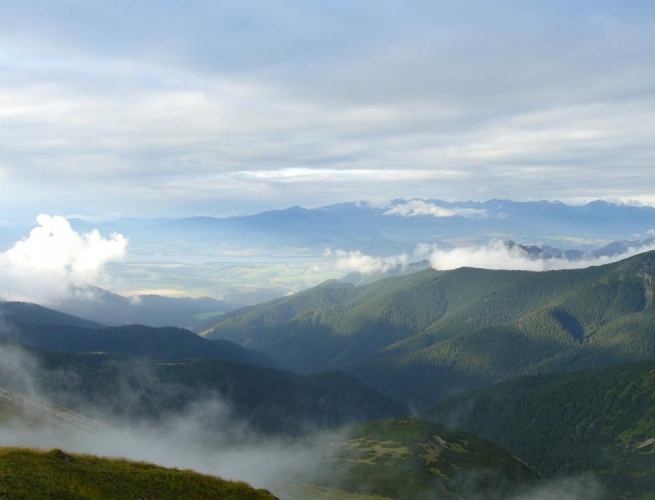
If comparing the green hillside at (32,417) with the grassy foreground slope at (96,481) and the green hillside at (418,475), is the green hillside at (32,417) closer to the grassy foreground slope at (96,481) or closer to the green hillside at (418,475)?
the green hillside at (418,475)

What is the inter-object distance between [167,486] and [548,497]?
169122 mm

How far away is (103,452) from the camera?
14012 centimetres

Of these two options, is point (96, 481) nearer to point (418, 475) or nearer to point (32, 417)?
point (32, 417)

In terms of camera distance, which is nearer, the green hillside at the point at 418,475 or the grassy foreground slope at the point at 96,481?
the grassy foreground slope at the point at 96,481

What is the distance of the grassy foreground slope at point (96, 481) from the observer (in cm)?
5392

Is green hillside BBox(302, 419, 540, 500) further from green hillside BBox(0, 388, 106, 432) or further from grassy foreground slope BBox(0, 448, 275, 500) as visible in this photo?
grassy foreground slope BBox(0, 448, 275, 500)

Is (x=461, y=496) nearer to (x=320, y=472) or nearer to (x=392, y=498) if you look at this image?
(x=392, y=498)

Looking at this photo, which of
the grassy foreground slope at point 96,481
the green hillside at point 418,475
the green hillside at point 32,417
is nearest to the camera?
the grassy foreground slope at point 96,481

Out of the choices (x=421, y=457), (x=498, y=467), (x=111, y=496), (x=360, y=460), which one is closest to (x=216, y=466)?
(x=360, y=460)

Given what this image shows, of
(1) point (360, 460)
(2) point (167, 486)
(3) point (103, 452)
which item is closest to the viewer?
(2) point (167, 486)

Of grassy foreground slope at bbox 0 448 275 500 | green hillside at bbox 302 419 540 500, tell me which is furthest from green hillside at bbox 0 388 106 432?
grassy foreground slope at bbox 0 448 275 500

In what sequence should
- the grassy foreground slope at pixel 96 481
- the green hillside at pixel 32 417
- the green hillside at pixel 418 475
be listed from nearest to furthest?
the grassy foreground slope at pixel 96 481 → the green hillside at pixel 32 417 → the green hillside at pixel 418 475

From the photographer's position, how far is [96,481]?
193 ft

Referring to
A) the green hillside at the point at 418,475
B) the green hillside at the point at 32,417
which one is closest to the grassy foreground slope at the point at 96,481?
the green hillside at the point at 418,475
